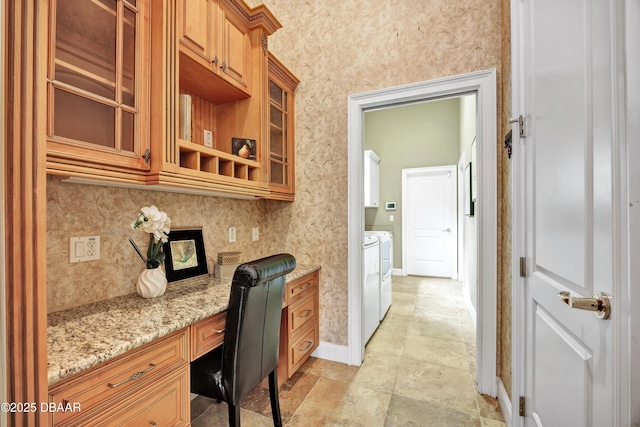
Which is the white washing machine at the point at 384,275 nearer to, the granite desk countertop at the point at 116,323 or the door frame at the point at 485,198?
the door frame at the point at 485,198

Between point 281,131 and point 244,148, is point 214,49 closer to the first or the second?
point 244,148

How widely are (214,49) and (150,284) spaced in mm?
1322

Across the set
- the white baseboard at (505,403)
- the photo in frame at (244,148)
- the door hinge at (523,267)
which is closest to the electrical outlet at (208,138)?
the photo in frame at (244,148)

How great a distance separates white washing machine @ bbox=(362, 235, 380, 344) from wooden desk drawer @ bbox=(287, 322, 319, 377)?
459 millimetres

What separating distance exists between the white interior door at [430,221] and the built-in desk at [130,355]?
186 inches

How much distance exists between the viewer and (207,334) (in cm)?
127

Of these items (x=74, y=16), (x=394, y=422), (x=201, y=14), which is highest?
(x=201, y=14)

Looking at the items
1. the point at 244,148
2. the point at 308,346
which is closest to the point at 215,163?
the point at 244,148

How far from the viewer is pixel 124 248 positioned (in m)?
1.44

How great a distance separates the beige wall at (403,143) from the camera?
17.3 feet

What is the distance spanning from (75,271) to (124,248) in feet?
0.75

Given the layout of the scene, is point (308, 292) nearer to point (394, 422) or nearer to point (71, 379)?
point (394, 422)

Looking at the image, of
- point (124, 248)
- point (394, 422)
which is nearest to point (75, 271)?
point (124, 248)

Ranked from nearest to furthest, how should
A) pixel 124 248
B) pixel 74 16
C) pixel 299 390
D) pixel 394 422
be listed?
pixel 74 16, pixel 124 248, pixel 394 422, pixel 299 390
